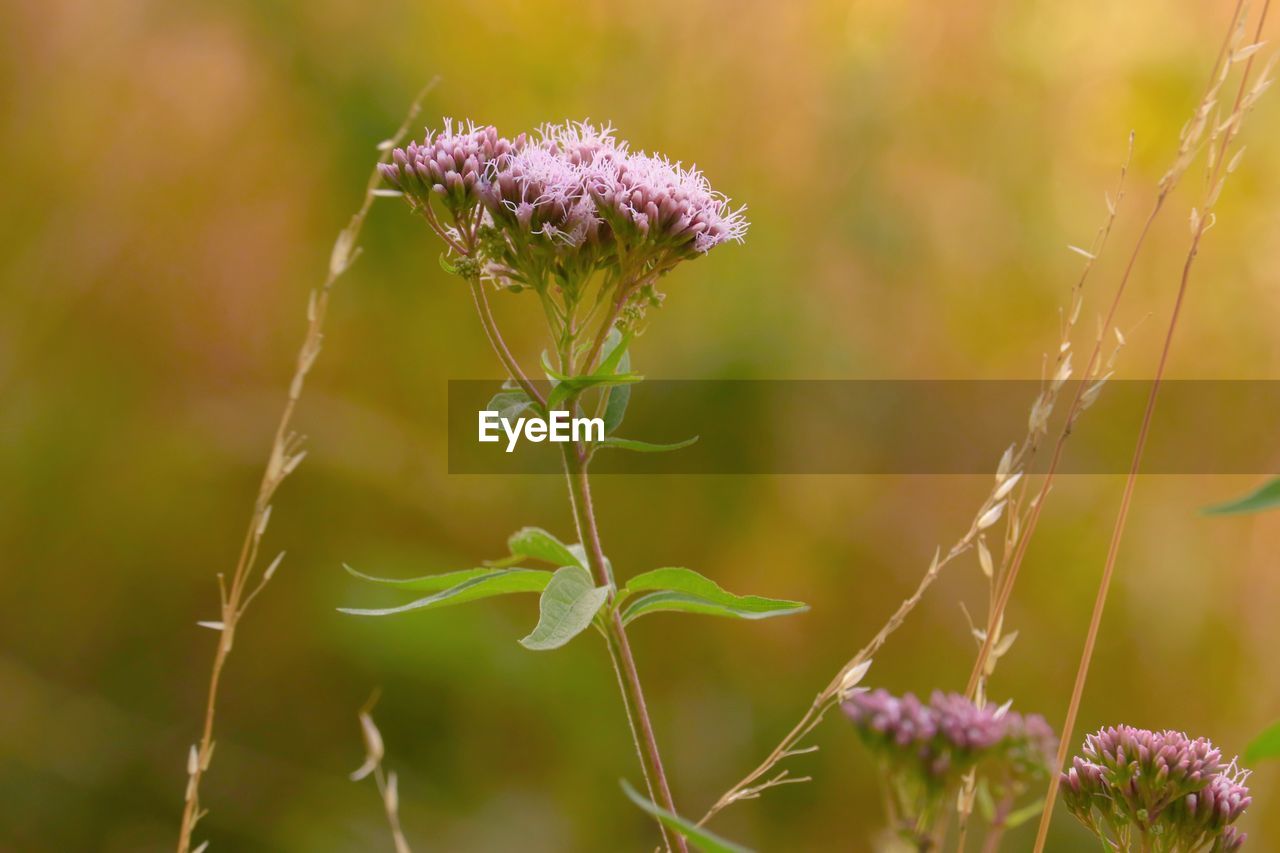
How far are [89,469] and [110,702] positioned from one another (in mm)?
522

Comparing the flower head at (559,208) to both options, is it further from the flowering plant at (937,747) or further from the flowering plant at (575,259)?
the flowering plant at (937,747)

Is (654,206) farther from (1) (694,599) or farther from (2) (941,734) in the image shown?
(2) (941,734)

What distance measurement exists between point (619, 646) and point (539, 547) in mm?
107

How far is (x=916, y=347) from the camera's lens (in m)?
2.81

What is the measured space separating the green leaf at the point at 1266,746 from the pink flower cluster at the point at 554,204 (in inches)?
27.7

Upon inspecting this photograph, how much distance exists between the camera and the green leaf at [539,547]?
3.17ft

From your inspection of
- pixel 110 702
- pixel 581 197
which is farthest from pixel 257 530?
pixel 110 702

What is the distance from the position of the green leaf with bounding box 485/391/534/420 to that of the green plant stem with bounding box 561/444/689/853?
51 mm

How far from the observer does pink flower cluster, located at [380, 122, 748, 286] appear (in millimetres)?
1072

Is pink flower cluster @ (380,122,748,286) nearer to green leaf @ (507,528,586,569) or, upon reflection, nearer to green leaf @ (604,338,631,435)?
green leaf @ (604,338,631,435)

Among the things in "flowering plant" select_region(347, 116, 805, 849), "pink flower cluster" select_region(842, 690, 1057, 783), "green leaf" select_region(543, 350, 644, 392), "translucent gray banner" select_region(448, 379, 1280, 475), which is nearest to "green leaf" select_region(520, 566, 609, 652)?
"flowering plant" select_region(347, 116, 805, 849)

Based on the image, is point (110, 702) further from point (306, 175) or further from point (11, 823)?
point (306, 175)

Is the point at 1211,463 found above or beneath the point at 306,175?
beneath

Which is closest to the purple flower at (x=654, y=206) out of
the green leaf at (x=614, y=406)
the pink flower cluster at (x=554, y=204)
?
the pink flower cluster at (x=554, y=204)
